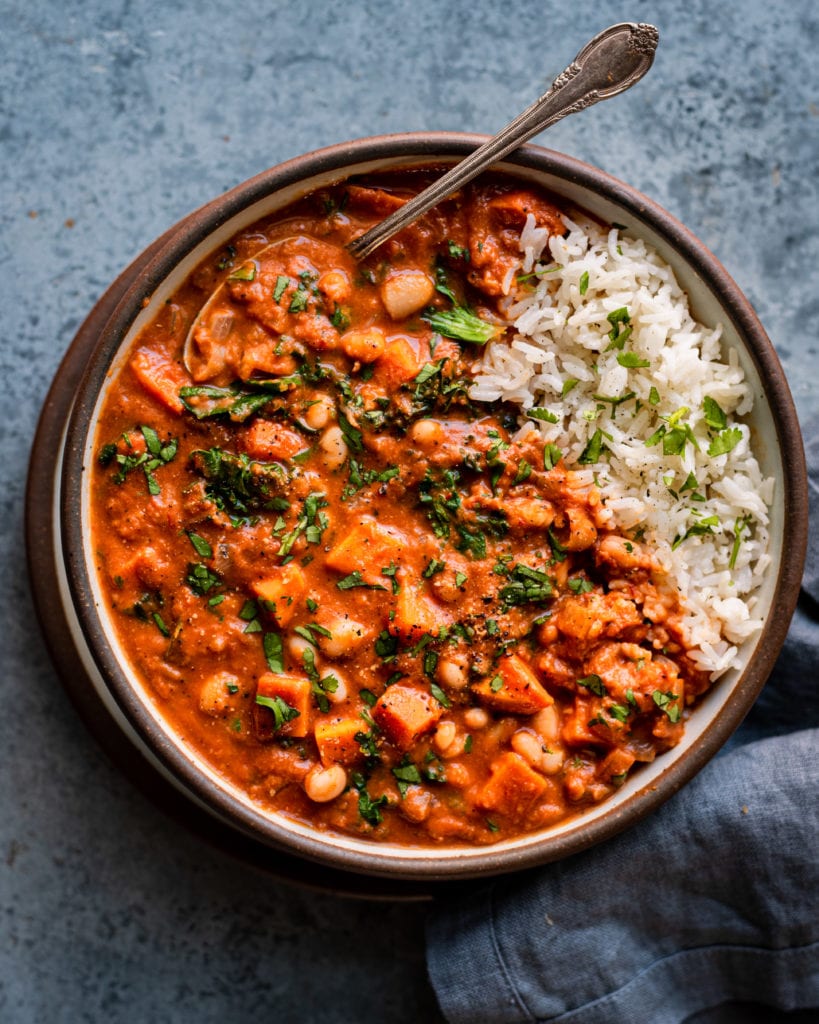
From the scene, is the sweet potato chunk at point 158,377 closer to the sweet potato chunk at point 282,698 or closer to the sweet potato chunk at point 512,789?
the sweet potato chunk at point 282,698

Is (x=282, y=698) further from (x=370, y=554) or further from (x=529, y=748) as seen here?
(x=529, y=748)

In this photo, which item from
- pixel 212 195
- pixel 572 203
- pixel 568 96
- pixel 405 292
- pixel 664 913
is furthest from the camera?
pixel 212 195

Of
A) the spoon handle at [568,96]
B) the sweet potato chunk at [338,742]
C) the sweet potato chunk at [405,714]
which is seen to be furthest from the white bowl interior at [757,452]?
the sweet potato chunk at [405,714]

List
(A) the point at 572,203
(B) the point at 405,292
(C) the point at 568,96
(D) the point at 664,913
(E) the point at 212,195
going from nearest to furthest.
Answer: (C) the point at 568,96 → (B) the point at 405,292 → (A) the point at 572,203 → (D) the point at 664,913 → (E) the point at 212,195

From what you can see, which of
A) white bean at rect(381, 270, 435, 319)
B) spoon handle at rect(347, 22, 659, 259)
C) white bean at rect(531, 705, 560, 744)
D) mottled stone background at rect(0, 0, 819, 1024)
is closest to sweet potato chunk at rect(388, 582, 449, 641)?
white bean at rect(531, 705, 560, 744)

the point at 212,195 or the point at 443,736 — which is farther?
the point at 212,195

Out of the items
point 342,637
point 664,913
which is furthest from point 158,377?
point 664,913

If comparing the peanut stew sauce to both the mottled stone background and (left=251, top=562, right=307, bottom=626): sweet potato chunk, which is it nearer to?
(left=251, top=562, right=307, bottom=626): sweet potato chunk
